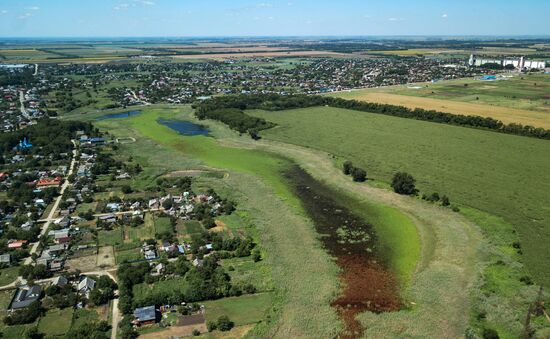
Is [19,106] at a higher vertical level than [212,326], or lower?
higher

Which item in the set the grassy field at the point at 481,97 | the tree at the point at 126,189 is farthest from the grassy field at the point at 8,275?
the grassy field at the point at 481,97

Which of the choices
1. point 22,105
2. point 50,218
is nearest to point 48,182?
point 50,218

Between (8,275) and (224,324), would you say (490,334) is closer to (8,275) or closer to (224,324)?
(224,324)

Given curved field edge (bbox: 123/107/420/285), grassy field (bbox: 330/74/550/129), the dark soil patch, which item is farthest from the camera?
grassy field (bbox: 330/74/550/129)

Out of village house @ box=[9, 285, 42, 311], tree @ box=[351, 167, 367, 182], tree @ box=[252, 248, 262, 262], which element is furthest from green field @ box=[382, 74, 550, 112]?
village house @ box=[9, 285, 42, 311]

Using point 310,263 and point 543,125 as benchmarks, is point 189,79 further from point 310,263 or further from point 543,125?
point 310,263

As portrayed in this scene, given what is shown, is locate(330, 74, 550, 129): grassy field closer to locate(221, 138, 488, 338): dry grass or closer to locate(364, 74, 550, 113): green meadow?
locate(364, 74, 550, 113): green meadow

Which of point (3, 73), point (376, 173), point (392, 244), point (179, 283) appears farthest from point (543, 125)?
point (3, 73)
